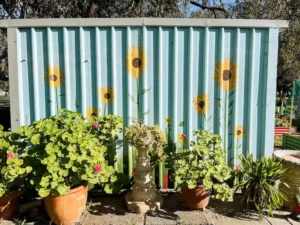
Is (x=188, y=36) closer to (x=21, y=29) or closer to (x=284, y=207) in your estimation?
(x=21, y=29)

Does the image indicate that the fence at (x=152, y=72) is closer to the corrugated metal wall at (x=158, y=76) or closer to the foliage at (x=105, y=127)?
the corrugated metal wall at (x=158, y=76)

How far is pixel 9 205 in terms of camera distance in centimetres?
293

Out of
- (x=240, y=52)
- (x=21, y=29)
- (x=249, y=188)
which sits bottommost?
(x=249, y=188)

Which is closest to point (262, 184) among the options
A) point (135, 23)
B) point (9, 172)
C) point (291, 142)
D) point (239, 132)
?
point (239, 132)

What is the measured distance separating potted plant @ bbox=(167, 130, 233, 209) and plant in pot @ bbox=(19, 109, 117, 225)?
862mm

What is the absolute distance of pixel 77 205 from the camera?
281cm

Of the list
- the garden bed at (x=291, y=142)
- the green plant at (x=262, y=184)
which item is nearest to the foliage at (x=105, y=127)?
the green plant at (x=262, y=184)

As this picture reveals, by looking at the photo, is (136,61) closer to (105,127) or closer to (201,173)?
(105,127)

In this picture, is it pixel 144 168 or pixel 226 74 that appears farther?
pixel 226 74

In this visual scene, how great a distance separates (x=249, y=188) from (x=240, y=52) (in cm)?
174

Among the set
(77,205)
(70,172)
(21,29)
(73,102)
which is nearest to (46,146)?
(70,172)

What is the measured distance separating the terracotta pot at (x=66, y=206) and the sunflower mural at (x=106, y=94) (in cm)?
119

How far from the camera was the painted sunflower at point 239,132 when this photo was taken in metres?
3.60

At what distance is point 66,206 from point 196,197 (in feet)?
4.72
